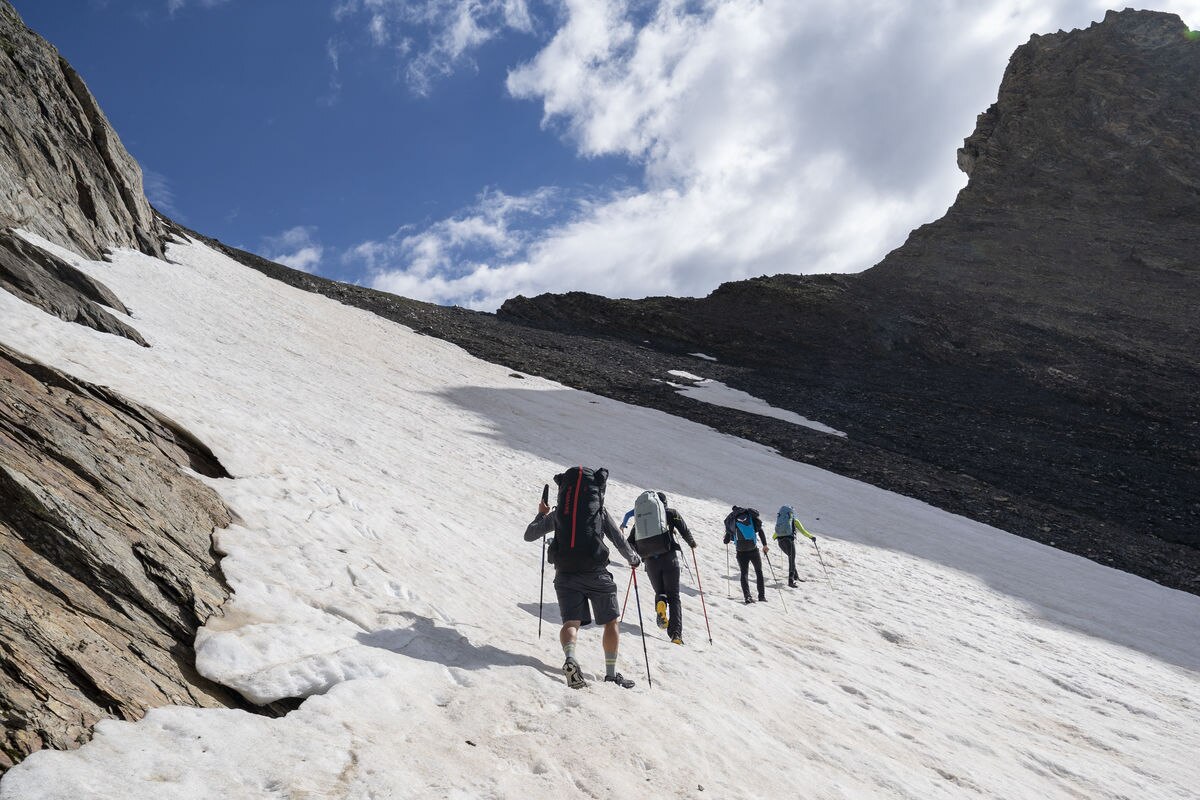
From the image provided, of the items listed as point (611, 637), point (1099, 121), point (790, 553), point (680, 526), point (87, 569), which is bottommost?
point (790, 553)

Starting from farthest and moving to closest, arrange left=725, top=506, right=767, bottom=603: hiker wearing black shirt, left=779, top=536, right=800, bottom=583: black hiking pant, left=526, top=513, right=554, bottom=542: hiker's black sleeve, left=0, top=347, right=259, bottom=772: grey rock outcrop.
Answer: left=779, top=536, right=800, bottom=583: black hiking pant → left=725, top=506, right=767, bottom=603: hiker wearing black shirt → left=526, top=513, right=554, bottom=542: hiker's black sleeve → left=0, top=347, right=259, bottom=772: grey rock outcrop

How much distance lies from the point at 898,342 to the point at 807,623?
41.2 metres

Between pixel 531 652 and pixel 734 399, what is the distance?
110 feet

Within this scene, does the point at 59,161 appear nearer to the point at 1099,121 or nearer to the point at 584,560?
the point at 584,560

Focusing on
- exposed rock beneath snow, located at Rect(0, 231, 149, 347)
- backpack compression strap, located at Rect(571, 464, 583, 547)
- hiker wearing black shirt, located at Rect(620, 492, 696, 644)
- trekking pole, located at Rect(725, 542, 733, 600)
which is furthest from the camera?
exposed rock beneath snow, located at Rect(0, 231, 149, 347)

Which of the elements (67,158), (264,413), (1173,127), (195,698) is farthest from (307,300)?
(1173,127)

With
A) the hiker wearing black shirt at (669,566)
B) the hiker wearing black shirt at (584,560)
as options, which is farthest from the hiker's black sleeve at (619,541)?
the hiker wearing black shirt at (669,566)

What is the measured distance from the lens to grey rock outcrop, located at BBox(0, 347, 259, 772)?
13.0ft

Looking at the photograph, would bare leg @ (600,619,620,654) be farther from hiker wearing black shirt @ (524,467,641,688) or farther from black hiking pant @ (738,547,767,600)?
black hiking pant @ (738,547,767,600)

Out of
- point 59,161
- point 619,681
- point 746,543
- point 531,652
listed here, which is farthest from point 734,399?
point 619,681

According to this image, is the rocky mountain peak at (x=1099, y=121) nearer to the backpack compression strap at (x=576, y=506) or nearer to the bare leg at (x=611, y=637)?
the backpack compression strap at (x=576, y=506)

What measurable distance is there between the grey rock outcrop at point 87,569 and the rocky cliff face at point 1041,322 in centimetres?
2447

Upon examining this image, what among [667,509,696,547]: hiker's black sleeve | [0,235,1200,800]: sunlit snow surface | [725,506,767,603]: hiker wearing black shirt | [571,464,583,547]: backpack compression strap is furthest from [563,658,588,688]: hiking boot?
[725,506,767,603]: hiker wearing black shirt

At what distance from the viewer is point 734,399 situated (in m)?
39.4
